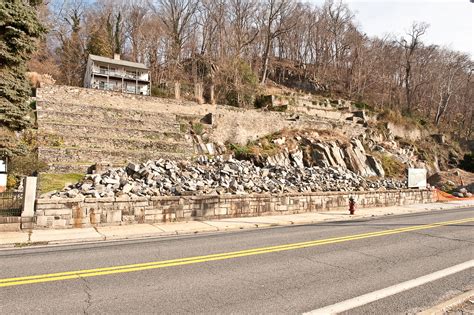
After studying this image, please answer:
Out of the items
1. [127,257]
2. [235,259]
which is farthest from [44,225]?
[235,259]

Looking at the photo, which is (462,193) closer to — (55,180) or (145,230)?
(145,230)

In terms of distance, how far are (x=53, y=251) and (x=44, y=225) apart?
3106 mm

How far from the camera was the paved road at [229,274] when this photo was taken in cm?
448

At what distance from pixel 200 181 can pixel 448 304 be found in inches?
498

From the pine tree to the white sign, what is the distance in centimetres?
2766

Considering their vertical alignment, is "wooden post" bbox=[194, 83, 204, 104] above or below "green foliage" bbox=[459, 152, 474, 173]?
above

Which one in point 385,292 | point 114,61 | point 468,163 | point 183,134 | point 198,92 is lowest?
point 385,292

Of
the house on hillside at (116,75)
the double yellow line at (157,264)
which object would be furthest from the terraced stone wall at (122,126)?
the double yellow line at (157,264)

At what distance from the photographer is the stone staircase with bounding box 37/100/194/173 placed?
20.7 meters

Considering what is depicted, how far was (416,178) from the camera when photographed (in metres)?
24.4

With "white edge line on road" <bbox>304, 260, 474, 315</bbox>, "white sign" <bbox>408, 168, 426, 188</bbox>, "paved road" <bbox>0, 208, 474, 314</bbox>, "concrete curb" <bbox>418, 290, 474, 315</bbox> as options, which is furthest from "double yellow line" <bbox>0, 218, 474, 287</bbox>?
"white sign" <bbox>408, 168, 426, 188</bbox>

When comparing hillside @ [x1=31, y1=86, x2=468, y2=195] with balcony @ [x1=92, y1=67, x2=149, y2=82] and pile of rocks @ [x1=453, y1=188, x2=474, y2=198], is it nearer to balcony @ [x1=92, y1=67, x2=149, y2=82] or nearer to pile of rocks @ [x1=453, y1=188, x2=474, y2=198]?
pile of rocks @ [x1=453, y1=188, x2=474, y2=198]

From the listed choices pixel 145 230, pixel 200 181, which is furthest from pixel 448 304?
pixel 200 181

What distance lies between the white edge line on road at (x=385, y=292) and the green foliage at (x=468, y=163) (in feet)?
157
